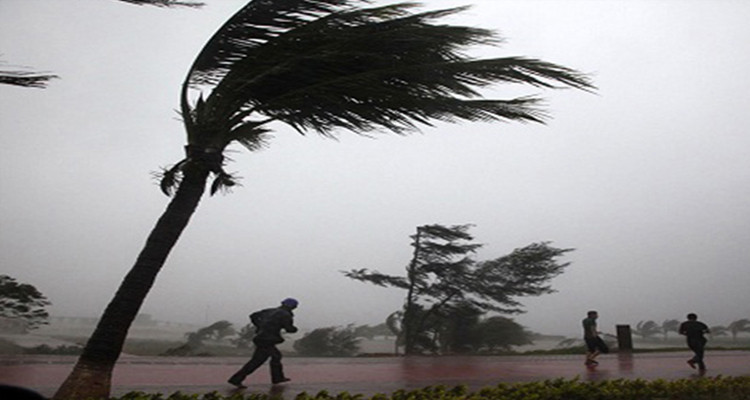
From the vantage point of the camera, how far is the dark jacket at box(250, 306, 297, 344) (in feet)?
21.7

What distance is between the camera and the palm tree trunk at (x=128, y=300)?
13.9 ft

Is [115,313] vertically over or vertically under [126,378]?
over

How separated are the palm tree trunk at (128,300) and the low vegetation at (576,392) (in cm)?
63

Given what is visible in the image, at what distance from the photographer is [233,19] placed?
521 cm

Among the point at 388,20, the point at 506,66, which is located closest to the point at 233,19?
the point at 388,20

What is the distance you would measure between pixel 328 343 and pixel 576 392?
1105cm

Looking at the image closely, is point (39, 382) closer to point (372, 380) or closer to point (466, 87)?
point (372, 380)

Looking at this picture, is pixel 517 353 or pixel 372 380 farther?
pixel 517 353

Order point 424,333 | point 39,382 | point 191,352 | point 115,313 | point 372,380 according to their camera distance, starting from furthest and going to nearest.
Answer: point 424,333, point 191,352, point 372,380, point 39,382, point 115,313

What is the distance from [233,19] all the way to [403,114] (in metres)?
2.13

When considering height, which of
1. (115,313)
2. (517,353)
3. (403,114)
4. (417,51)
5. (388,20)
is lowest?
(517,353)

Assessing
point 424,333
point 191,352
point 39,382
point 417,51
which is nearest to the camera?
point 417,51

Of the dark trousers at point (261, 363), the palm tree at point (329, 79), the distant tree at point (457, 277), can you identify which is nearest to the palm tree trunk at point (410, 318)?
the distant tree at point (457, 277)

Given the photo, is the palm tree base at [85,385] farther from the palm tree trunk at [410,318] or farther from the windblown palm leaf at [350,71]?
the palm tree trunk at [410,318]
